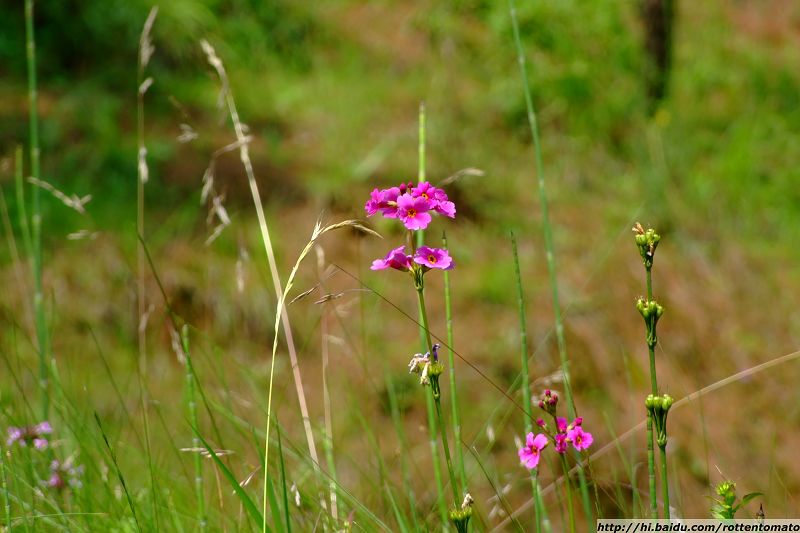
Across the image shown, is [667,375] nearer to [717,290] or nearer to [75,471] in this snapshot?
[717,290]

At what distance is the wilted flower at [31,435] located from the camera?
147 cm

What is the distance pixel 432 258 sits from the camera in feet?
2.99

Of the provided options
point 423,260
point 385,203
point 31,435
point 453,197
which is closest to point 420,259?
point 423,260

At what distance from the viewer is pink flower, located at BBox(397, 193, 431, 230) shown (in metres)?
0.94

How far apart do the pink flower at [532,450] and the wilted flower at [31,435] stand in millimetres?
859

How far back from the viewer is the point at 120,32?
568 cm

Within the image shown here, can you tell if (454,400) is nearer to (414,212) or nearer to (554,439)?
(554,439)

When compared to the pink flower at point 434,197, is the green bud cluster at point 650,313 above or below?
below

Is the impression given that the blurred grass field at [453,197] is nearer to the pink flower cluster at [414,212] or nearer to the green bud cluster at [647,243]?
the pink flower cluster at [414,212]

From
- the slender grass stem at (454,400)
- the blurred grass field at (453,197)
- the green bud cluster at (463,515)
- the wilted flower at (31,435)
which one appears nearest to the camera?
the green bud cluster at (463,515)

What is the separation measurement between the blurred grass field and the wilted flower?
1043 mm

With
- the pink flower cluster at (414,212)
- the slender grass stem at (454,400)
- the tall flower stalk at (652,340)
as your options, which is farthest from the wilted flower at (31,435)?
the tall flower stalk at (652,340)

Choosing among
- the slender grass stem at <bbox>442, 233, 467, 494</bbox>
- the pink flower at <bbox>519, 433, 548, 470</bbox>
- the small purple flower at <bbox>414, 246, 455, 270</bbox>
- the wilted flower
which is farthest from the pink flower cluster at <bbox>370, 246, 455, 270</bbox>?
the wilted flower

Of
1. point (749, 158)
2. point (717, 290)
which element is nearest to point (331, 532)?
point (717, 290)
